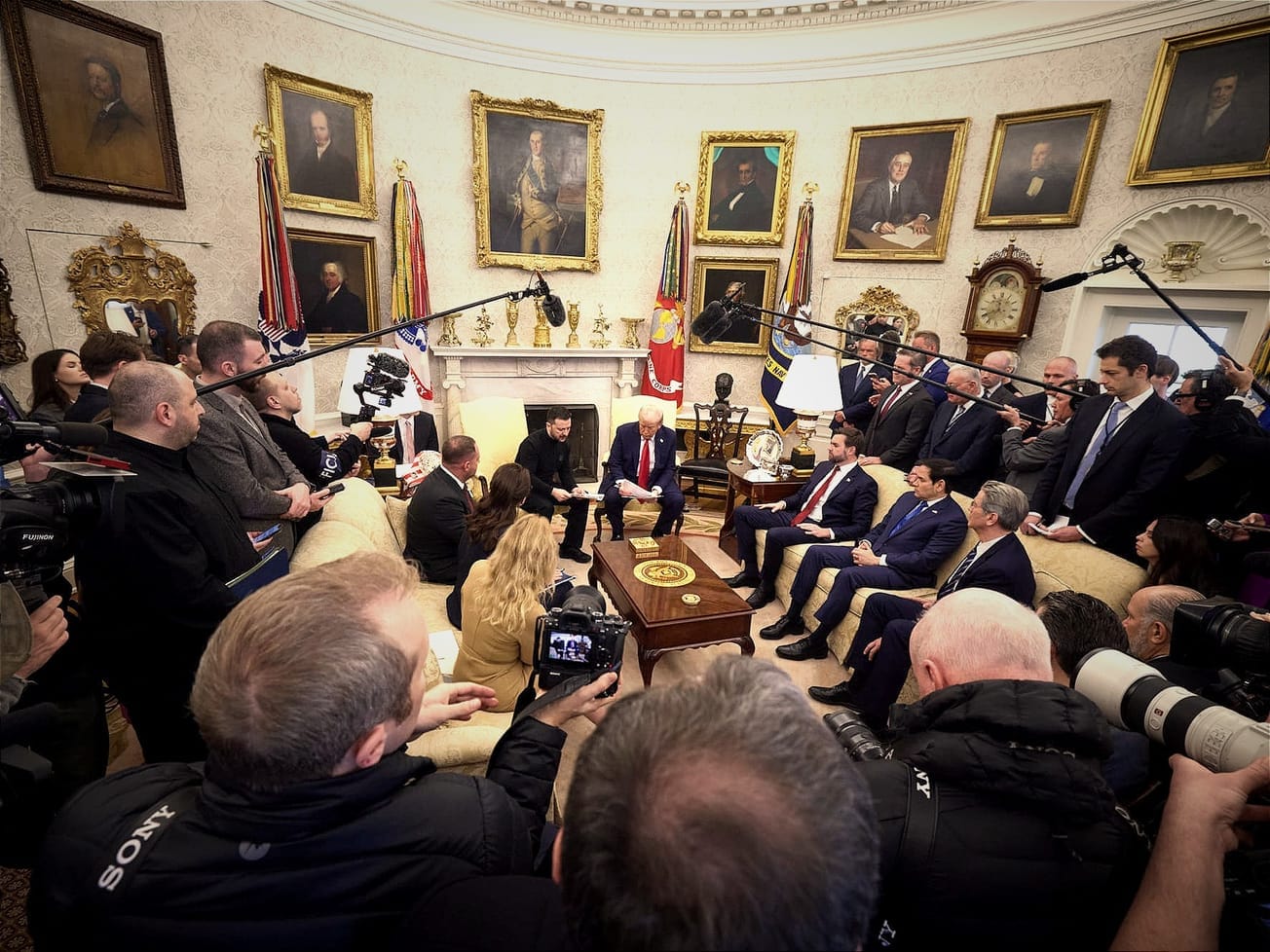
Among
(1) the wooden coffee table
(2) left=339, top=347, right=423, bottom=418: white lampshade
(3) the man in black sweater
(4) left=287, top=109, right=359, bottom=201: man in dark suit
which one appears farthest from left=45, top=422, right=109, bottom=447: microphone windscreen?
(4) left=287, top=109, right=359, bottom=201: man in dark suit

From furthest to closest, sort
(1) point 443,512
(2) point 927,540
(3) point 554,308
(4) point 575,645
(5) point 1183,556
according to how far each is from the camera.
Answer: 1. (3) point 554,308
2. (2) point 927,540
3. (1) point 443,512
4. (5) point 1183,556
5. (4) point 575,645

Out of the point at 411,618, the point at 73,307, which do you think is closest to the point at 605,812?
the point at 411,618

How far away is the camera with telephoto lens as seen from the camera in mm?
1569

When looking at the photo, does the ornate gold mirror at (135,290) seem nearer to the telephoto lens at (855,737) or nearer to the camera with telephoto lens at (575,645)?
the camera with telephoto lens at (575,645)

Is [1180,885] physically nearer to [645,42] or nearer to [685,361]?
[685,361]

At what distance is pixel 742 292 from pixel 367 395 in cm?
508

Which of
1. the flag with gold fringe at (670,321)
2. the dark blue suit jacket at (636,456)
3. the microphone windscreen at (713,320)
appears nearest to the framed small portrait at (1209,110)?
the flag with gold fringe at (670,321)

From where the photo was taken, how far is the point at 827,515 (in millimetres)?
4551

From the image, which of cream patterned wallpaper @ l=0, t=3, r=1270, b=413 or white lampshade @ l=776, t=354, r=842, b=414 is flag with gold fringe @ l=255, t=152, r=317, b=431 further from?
white lampshade @ l=776, t=354, r=842, b=414

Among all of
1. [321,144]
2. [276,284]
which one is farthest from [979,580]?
[321,144]

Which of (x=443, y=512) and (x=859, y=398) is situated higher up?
(x=859, y=398)

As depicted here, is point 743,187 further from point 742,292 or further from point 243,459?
point 243,459

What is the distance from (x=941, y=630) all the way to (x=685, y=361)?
6820 mm

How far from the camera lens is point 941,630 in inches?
54.7
